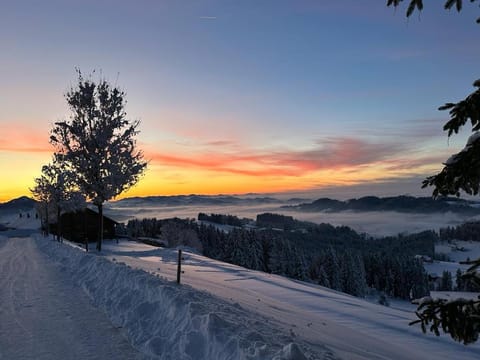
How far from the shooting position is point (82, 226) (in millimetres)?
59688

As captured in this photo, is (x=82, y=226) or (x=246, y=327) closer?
(x=246, y=327)

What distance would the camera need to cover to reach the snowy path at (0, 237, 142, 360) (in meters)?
7.35

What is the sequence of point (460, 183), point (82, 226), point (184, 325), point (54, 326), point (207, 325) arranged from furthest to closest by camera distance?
point (82, 226), point (54, 326), point (184, 325), point (207, 325), point (460, 183)

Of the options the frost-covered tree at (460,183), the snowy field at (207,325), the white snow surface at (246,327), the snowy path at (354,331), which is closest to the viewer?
the frost-covered tree at (460,183)

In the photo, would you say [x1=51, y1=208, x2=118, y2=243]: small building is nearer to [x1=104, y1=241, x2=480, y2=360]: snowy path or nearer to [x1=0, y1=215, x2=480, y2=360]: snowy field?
[x1=0, y1=215, x2=480, y2=360]: snowy field

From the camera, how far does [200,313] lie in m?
8.09

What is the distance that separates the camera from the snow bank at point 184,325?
21.2 feet

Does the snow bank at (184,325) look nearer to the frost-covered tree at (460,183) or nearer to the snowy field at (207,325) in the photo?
the snowy field at (207,325)

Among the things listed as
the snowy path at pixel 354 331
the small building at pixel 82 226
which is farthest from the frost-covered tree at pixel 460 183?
the small building at pixel 82 226

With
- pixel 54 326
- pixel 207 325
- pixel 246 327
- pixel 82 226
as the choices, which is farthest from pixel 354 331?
pixel 82 226

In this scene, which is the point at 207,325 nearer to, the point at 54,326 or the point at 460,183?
the point at 54,326

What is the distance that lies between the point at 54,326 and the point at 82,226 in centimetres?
5456

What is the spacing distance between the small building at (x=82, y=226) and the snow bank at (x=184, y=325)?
4876 cm

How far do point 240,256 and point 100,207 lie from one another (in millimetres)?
57891
